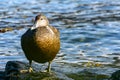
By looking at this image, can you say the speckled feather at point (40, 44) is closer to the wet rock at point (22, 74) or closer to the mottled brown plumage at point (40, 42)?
the mottled brown plumage at point (40, 42)

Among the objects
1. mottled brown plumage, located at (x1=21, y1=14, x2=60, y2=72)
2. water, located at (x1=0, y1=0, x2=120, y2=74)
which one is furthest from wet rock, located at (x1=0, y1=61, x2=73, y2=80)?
water, located at (x1=0, y1=0, x2=120, y2=74)

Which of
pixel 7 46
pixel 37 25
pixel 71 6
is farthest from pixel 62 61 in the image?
pixel 71 6

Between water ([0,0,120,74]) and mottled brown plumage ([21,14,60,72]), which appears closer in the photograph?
mottled brown plumage ([21,14,60,72])

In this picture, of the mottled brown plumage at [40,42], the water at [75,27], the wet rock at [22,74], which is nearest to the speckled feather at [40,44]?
the mottled brown plumage at [40,42]

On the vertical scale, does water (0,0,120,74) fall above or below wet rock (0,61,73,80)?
above

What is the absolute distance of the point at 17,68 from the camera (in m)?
8.88

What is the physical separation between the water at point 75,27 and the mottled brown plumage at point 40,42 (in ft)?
7.78

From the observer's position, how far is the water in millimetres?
12195

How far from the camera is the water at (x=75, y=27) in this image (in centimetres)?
1220

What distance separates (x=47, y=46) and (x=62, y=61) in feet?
10.9

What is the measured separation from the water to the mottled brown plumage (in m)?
2.37

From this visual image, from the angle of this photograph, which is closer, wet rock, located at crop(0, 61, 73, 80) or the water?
wet rock, located at crop(0, 61, 73, 80)

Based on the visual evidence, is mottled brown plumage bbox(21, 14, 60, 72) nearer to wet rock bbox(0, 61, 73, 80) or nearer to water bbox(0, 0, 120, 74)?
wet rock bbox(0, 61, 73, 80)

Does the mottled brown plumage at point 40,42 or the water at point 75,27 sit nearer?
the mottled brown plumage at point 40,42
